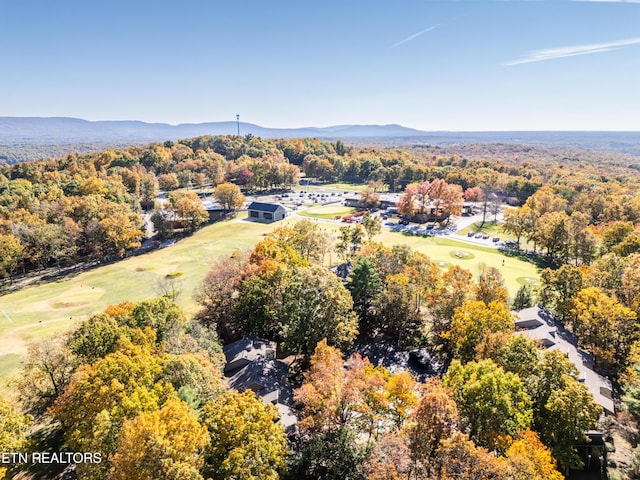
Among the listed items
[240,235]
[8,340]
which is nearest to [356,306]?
[8,340]

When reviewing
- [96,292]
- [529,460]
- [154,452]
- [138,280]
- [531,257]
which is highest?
[154,452]

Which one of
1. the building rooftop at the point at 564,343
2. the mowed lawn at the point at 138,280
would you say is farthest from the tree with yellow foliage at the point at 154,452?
the mowed lawn at the point at 138,280

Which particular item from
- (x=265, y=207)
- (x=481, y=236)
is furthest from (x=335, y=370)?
(x=265, y=207)

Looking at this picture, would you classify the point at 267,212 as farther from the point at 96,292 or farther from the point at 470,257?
the point at 470,257

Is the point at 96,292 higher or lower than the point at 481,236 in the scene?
lower

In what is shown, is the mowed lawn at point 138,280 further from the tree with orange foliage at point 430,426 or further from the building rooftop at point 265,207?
the tree with orange foliage at point 430,426

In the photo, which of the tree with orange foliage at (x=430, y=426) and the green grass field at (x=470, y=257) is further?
the green grass field at (x=470, y=257)

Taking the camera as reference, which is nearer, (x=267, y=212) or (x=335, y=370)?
(x=335, y=370)
